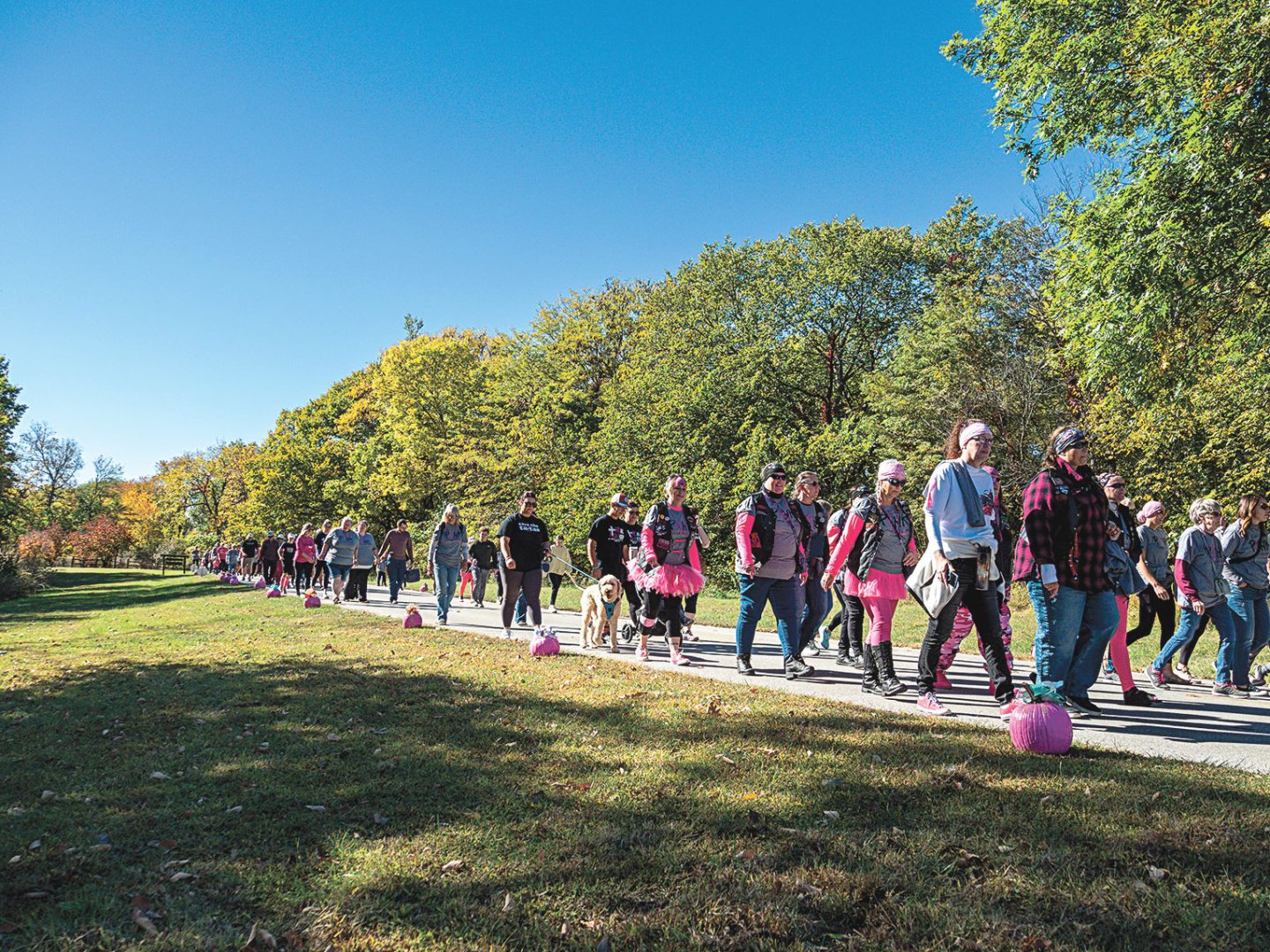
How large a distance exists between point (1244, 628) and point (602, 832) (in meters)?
7.80

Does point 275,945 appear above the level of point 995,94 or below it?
below

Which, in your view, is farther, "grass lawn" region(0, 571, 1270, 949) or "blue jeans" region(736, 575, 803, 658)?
"blue jeans" region(736, 575, 803, 658)

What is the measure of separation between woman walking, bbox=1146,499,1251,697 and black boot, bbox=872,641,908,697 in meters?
3.19

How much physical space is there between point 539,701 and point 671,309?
31.5 meters

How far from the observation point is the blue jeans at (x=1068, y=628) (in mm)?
6180

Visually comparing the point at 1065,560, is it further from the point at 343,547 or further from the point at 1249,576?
the point at 343,547

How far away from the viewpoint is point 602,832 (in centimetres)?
383

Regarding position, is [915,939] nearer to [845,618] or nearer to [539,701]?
[539,701]

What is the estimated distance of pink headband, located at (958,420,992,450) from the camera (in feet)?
21.3

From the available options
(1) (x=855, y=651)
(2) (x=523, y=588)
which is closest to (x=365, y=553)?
(2) (x=523, y=588)

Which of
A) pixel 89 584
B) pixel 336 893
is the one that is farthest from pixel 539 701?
pixel 89 584

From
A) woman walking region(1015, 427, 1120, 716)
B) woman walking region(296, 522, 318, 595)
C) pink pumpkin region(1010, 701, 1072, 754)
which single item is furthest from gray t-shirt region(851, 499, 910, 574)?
woman walking region(296, 522, 318, 595)

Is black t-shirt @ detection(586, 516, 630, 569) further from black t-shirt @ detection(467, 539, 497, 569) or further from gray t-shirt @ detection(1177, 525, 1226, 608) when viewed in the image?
black t-shirt @ detection(467, 539, 497, 569)

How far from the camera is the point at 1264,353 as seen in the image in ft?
45.4
